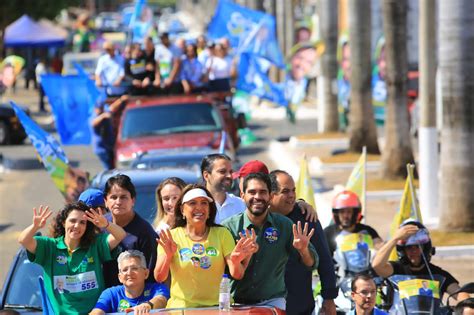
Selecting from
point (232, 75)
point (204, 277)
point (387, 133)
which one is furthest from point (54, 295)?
point (232, 75)

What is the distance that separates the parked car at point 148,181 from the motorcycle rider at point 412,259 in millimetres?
2873

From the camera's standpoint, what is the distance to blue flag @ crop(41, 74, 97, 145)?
22938 mm

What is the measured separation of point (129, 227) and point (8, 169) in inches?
757

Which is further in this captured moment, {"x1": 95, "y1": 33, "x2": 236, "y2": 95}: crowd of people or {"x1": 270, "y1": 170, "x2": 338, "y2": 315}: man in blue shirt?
{"x1": 95, "y1": 33, "x2": 236, "y2": 95}: crowd of people

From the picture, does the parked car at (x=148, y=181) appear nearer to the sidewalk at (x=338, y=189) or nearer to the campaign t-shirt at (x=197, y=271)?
the sidewalk at (x=338, y=189)

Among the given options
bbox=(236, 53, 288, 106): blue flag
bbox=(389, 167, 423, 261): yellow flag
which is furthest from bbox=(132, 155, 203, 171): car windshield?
bbox=(236, 53, 288, 106): blue flag

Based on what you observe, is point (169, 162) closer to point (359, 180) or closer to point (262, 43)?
point (359, 180)

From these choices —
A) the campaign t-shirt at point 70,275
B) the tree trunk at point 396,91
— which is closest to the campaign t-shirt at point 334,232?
the campaign t-shirt at point 70,275

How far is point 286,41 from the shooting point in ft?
147

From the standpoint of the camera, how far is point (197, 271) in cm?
838

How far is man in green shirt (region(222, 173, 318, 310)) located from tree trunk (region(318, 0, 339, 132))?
A: 2024cm

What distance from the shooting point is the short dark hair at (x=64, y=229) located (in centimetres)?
902

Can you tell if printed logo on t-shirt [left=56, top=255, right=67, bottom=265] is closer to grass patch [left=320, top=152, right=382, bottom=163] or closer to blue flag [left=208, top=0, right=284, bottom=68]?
grass patch [left=320, top=152, right=382, bottom=163]

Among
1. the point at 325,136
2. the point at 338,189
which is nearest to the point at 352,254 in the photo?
the point at 338,189
